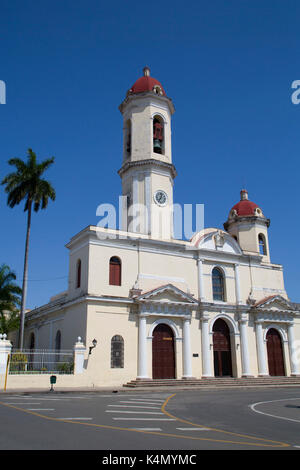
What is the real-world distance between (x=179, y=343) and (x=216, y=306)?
4.40 metres

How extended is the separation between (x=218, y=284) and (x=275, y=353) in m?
7.44

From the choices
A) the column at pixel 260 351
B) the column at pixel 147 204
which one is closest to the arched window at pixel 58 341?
the column at pixel 147 204

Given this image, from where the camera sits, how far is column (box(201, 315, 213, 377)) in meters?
29.8

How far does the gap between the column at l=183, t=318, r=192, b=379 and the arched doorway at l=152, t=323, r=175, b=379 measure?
2.73 ft

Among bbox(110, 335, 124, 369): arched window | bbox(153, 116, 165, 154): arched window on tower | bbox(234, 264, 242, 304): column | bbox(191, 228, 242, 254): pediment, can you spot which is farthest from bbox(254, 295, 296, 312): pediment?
bbox(153, 116, 165, 154): arched window on tower

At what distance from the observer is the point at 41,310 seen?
35.4 meters

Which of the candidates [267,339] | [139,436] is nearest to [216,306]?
[267,339]

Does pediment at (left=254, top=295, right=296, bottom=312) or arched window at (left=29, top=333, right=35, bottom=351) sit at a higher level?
pediment at (left=254, top=295, right=296, bottom=312)

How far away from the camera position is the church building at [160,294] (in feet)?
90.2

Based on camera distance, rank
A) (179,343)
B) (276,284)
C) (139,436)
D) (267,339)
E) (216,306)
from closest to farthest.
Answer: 1. (139,436)
2. (179,343)
3. (216,306)
4. (267,339)
5. (276,284)

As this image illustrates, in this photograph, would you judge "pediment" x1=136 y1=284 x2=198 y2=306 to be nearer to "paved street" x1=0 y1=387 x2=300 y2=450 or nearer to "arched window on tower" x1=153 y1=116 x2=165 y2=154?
"arched window on tower" x1=153 y1=116 x2=165 y2=154
